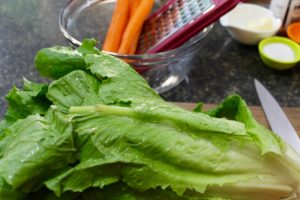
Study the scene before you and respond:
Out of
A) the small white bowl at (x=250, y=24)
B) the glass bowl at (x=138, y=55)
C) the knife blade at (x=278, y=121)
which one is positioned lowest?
the knife blade at (x=278, y=121)

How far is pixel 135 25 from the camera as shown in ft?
4.17

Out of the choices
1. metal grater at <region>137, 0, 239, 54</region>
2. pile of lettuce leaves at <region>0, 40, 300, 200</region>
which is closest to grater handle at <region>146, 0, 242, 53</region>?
metal grater at <region>137, 0, 239, 54</region>

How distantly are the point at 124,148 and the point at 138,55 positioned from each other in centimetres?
45

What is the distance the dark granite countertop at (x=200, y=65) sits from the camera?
4.16 feet

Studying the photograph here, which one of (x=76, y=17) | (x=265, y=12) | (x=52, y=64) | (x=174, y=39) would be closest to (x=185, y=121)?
(x=52, y=64)

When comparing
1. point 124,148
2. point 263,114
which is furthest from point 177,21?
point 124,148

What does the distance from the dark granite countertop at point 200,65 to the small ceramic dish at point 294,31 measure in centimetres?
12

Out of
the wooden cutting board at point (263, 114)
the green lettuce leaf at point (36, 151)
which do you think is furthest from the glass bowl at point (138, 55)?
the green lettuce leaf at point (36, 151)

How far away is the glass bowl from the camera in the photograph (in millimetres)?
1139

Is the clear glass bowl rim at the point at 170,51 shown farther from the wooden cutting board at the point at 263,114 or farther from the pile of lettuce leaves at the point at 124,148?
the pile of lettuce leaves at the point at 124,148

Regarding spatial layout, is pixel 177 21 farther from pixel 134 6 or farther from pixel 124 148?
pixel 124 148

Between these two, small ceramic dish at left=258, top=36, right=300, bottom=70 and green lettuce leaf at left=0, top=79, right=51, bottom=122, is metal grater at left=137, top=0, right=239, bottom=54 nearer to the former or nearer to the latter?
small ceramic dish at left=258, top=36, right=300, bottom=70

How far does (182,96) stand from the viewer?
4.12 feet

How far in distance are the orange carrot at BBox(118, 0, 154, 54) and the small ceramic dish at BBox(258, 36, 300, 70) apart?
35 cm
